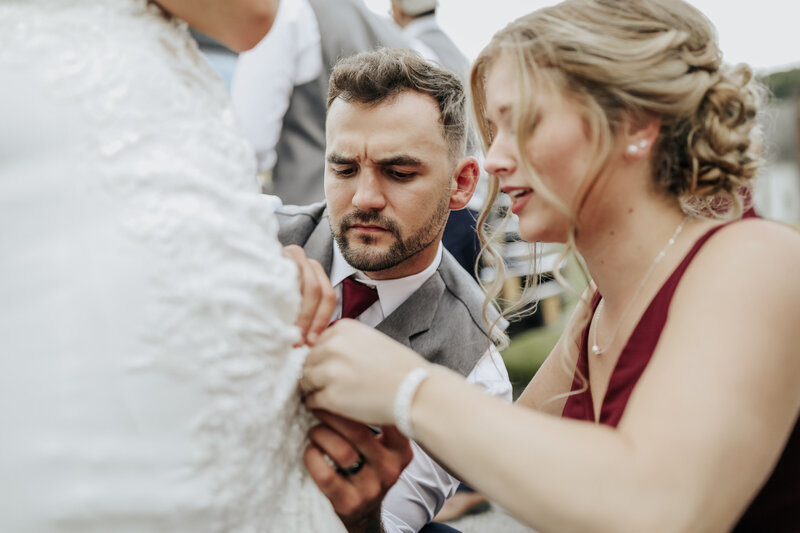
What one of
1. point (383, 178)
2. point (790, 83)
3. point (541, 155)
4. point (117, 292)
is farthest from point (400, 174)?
point (790, 83)

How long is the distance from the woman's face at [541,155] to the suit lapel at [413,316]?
756mm

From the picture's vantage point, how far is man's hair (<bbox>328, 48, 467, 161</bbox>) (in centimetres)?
208

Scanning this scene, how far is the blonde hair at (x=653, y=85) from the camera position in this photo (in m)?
1.23

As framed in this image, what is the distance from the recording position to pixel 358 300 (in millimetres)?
2170

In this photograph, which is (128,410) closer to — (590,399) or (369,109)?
(590,399)

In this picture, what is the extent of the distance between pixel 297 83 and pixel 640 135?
1.79 m

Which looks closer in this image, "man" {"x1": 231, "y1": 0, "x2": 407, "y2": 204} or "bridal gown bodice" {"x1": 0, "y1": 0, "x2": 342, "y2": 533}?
"bridal gown bodice" {"x1": 0, "y1": 0, "x2": 342, "y2": 533}

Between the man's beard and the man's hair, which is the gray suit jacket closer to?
the man's beard

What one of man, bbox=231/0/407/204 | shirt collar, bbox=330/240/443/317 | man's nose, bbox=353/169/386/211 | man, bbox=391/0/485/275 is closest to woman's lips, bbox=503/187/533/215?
man's nose, bbox=353/169/386/211

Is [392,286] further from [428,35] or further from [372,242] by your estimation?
[428,35]

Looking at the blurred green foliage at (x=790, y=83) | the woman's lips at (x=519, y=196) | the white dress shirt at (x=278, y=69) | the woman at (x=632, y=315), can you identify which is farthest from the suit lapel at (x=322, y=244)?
the blurred green foliage at (x=790, y=83)

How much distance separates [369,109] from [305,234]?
1.73ft

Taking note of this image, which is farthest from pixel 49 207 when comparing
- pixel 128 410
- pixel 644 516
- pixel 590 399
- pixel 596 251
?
pixel 590 399

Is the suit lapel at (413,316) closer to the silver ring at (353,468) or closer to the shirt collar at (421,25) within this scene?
the silver ring at (353,468)
